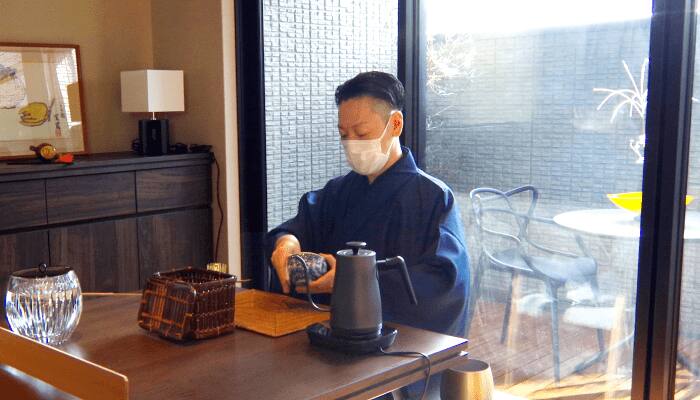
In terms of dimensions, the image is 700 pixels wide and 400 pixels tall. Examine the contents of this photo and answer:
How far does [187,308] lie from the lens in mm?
1700

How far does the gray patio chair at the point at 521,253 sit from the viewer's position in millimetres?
2756

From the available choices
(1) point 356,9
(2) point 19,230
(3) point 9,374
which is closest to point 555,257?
(1) point 356,9

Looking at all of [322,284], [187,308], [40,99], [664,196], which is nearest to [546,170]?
[664,196]

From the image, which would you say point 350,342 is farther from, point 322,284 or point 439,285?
point 439,285

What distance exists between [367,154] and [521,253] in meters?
0.86

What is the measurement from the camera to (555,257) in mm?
2801

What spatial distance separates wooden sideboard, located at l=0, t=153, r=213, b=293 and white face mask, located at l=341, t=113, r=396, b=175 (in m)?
1.44

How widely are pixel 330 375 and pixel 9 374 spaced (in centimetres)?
64

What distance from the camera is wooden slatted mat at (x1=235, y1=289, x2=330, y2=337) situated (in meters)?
1.82

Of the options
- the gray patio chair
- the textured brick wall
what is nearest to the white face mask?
the gray patio chair

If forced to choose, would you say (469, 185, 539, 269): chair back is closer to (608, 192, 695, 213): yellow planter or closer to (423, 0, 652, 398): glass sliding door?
(423, 0, 652, 398): glass sliding door

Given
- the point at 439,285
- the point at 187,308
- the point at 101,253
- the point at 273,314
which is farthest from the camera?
the point at 101,253

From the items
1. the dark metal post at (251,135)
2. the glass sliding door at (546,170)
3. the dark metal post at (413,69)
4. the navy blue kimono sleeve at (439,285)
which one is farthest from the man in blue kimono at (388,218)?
the dark metal post at (251,135)

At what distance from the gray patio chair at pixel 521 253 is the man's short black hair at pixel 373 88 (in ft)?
2.53
